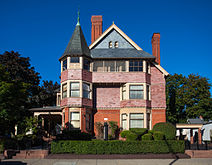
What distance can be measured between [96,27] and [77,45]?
17.7ft

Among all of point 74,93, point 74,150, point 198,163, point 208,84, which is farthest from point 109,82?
point 208,84

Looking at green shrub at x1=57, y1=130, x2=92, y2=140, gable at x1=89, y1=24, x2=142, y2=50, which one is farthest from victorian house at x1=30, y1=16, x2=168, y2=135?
green shrub at x1=57, y1=130, x2=92, y2=140

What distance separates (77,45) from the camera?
27172 mm

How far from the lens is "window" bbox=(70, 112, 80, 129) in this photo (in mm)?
25062

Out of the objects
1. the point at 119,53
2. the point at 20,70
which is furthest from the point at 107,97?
the point at 20,70

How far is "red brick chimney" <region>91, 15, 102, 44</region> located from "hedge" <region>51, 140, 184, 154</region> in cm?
1608

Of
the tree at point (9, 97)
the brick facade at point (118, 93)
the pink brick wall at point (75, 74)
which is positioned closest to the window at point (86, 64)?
the brick facade at point (118, 93)

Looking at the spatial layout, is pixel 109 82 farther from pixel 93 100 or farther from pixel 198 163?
pixel 198 163

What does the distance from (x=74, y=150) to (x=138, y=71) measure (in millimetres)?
12520

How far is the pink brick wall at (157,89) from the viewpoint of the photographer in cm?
→ 2751

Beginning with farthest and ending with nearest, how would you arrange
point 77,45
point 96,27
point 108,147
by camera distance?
point 96,27 → point 77,45 → point 108,147

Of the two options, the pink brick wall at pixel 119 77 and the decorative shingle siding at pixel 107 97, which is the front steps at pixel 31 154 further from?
the pink brick wall at pixel 119 77

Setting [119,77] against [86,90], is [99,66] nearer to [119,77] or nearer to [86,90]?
[119,77]

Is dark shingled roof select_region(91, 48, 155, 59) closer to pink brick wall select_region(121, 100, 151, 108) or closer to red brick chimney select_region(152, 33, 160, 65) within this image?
red brick chimney select_region(152, 33, 160, 65)
